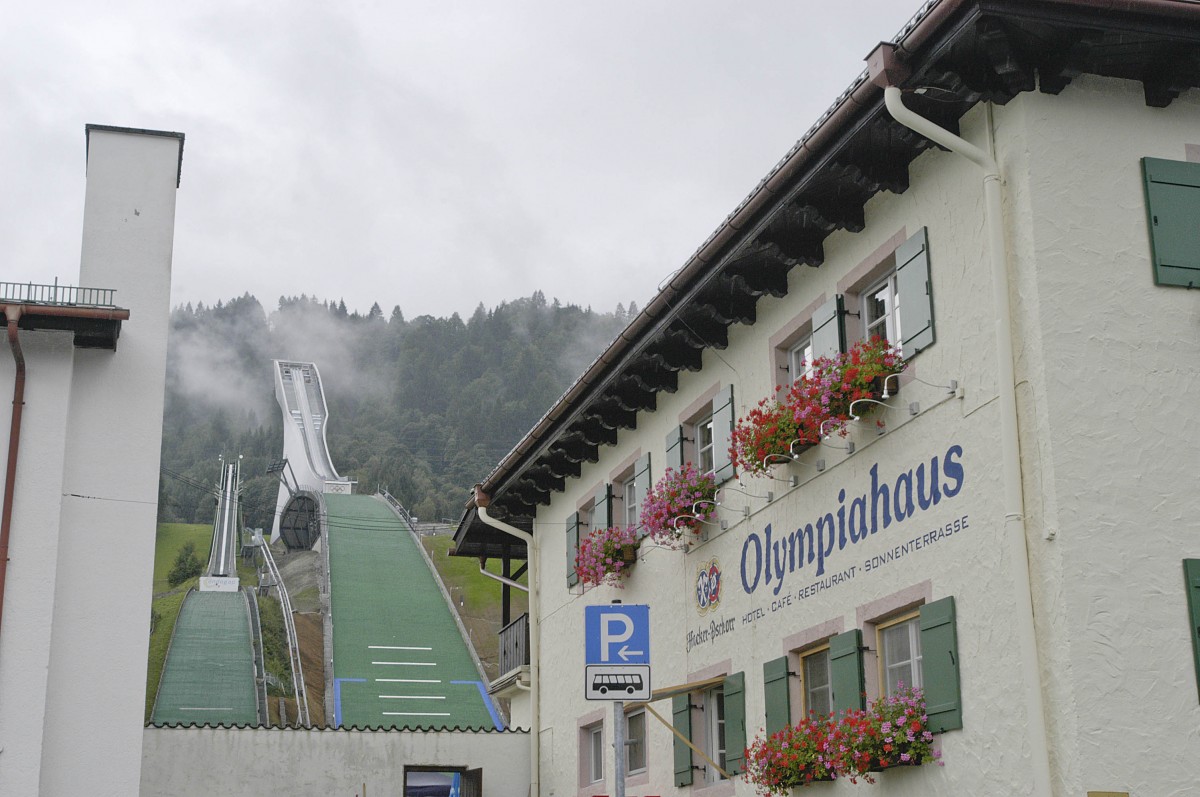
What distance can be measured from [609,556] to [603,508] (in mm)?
1390

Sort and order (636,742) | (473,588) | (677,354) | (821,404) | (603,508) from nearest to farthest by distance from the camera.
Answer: (821,404) → (677,354) → (636,742) → (603,508) → (473,588)

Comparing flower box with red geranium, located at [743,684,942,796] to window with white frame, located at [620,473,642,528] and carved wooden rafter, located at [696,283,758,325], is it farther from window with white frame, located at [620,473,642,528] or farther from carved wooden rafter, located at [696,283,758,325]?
window with white frame, located at [620,473,642,528]

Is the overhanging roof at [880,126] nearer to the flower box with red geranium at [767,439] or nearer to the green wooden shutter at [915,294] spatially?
the green wooden shutter at [915,294]

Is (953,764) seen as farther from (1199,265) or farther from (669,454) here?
(669,454)

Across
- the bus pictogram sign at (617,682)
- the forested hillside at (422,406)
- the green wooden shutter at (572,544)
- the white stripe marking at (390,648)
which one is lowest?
the bus pictogram sign at (617,682)

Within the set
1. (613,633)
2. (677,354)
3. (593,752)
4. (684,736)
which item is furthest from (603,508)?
(613,633)

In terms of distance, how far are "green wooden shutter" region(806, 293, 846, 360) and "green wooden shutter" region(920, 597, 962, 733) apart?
8.53ft

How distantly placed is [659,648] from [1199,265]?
26.0ft

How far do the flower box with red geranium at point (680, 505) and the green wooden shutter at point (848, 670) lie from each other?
10.6ft

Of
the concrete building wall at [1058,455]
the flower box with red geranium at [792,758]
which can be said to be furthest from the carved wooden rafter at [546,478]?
the concrete building wall at [1058,455]

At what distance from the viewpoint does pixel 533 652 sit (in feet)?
70.7

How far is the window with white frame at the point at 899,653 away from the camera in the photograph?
1144 centimetres

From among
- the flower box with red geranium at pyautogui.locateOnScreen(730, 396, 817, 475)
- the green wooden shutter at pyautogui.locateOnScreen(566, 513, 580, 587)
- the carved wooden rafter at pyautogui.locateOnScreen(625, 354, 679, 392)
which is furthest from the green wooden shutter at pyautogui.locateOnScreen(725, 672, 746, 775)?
the green wooden shutter at pyautogui.locateOnScreen(566, 513, 580, 587)

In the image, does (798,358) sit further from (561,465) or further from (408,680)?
(408,680)
